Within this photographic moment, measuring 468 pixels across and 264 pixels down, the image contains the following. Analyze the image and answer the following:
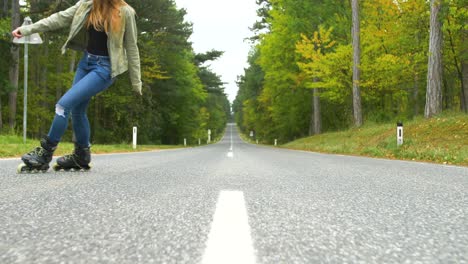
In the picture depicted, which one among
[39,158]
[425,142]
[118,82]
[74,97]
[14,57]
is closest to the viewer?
[74,97]

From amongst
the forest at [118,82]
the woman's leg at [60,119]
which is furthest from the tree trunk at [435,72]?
the woman's leg at [60,119]

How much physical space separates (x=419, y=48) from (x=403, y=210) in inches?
703

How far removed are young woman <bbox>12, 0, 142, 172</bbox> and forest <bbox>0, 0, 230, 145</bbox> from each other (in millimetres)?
10999

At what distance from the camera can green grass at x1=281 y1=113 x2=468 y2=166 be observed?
940cm

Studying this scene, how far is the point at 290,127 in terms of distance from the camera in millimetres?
34156

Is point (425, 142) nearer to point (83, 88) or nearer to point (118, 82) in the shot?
point (83, 88)

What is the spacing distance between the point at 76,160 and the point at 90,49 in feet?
4.28

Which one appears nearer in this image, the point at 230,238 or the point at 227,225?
the point at 230,238

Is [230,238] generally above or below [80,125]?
below

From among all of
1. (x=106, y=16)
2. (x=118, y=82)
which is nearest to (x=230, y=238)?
(x=106, y=16)

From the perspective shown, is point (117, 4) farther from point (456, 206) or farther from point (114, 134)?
point (114, 134)

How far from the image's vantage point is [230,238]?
1.52 metres

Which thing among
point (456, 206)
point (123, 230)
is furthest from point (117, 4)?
point (456, 206)

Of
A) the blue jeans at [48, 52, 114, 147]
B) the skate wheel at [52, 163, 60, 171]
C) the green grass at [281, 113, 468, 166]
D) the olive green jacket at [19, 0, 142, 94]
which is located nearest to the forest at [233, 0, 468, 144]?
the green grass at [281, 113, 468, 166]
